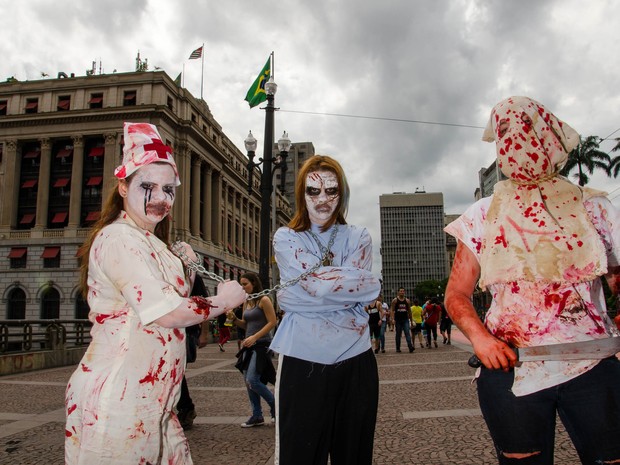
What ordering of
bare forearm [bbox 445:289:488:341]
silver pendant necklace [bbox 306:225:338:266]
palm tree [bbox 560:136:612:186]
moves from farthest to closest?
palm tree [bbox 560:136:612:186]
silver pendant necklace [bbox 306:225:338:266]
bare forearm [bbox 445:289:488:341]

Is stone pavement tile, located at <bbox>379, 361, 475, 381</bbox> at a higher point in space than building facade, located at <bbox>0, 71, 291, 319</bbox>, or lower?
lower

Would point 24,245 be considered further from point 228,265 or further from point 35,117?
point 228,265

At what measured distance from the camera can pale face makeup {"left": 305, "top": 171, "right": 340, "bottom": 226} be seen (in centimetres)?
254

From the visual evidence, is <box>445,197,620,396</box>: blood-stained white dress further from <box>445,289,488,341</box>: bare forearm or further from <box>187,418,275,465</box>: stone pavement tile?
<box>187,418,275,465</box>: stone pavement tile

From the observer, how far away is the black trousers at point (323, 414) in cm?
211

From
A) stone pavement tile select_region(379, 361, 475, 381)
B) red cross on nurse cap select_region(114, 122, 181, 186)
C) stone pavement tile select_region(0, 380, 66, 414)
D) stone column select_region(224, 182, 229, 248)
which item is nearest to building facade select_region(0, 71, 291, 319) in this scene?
stone column select_region(224, 182, 229, 248)

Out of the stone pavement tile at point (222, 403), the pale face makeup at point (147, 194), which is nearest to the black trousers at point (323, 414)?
the pale face makeup at point (147, 194)

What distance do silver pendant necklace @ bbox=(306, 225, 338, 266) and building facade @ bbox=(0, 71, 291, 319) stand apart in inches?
1588

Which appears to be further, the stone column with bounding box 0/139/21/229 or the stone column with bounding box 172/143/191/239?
the stone column with bounding box 172/143/191/239

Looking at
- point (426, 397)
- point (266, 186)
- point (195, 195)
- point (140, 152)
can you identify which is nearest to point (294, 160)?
point (195, 195)

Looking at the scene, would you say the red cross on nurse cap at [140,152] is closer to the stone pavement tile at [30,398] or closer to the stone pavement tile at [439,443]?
the stone pavement tile at [439,443]

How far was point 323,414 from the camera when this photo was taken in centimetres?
214

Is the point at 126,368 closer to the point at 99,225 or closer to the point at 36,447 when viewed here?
the point at 99,225

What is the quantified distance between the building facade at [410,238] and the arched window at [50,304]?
120 metres
